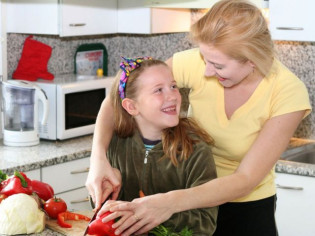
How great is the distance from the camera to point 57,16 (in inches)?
128

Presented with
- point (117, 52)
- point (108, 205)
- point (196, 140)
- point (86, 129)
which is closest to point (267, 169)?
point (196, 140)

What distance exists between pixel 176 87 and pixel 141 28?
1.79m

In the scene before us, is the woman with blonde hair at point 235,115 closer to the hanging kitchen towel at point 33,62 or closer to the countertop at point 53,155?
the countertop at point 53,155

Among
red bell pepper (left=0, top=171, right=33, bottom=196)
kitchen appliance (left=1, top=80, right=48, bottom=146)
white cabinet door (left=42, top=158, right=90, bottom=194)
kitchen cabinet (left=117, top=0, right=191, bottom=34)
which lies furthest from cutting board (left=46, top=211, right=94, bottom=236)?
kitchen cabinet (left=117, top=0, right=191, bottom=34)

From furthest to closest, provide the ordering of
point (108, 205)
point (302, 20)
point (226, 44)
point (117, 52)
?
point (117, 52)
point (302, 20)
point (226, 44)
point (108, 205)

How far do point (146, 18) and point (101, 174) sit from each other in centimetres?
195

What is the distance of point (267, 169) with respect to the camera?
1737 millimetres

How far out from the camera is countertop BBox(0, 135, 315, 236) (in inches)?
113

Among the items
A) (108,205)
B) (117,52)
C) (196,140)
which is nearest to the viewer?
(108,205)

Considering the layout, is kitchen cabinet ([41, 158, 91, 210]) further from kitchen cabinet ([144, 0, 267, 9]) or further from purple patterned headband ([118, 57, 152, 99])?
purple patterned headband ([118, 57, 152, 99])

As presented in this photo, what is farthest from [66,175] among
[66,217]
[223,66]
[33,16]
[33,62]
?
[223,66]

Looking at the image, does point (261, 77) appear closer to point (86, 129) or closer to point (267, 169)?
point (267, 169)

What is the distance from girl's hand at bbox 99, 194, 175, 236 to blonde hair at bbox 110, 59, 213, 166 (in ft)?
0.80

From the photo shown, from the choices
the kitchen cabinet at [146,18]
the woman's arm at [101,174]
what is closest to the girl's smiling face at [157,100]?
the woman's arm at [101,174]
